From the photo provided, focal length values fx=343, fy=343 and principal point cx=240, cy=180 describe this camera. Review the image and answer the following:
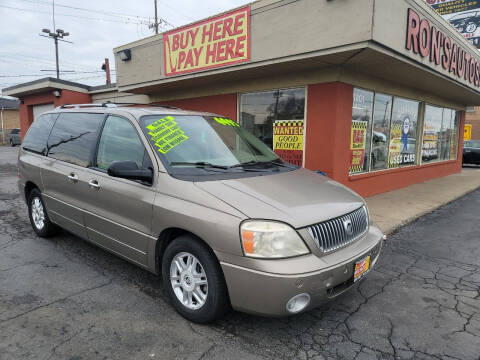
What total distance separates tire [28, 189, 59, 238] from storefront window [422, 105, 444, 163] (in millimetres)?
10574

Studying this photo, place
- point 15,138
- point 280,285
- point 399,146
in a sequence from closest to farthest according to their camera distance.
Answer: point 280,285
point 399,146
point 15,138

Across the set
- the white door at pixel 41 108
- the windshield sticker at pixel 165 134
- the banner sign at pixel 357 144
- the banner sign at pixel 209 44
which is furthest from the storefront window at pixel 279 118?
the white door at pixel 41 108

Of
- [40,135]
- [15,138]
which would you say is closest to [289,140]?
[40,135]

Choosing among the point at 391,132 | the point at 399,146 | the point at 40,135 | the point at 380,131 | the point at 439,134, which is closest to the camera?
the point at 40,135

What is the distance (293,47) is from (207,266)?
483 centimetres

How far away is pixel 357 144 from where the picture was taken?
7.73 metres

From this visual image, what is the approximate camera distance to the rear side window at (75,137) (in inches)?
153

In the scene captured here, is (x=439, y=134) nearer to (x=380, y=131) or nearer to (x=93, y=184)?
(x=380, y=131)

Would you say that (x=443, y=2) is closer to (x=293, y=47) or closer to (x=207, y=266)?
(x=293, y=47)

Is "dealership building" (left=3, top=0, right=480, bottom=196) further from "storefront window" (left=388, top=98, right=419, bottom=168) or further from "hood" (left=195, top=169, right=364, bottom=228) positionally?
"hood" (left=195, top=169, right=364, bottom=228)

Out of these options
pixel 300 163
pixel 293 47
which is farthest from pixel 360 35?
pixel 300 163

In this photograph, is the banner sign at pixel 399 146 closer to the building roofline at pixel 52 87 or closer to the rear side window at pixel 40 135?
the rear side window at pixel 40 135

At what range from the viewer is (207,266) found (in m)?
2.62

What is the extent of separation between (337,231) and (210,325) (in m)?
1.29
